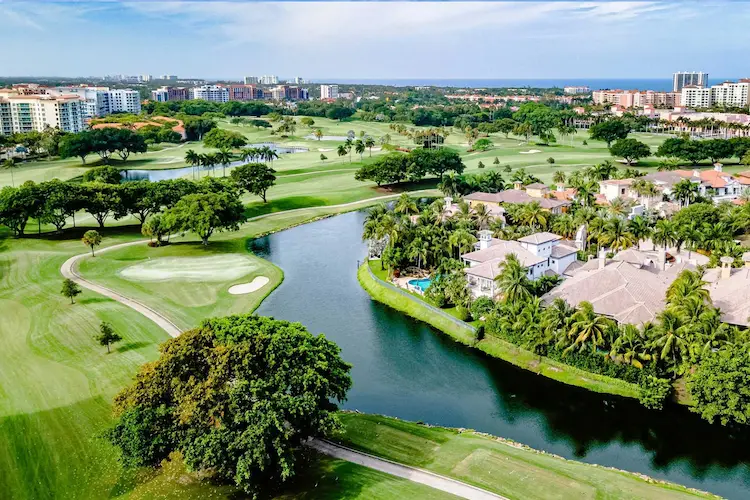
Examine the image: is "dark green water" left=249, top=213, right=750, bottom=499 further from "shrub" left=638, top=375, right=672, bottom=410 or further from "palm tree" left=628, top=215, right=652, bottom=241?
"palm tree" left=628, top=215, right=652, bottom=241

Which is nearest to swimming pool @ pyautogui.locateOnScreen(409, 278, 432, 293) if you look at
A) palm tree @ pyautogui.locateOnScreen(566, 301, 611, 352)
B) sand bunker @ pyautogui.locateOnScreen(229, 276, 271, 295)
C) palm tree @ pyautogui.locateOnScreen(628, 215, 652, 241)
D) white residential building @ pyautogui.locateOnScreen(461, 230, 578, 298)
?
white residential building @ pyautogui.locateOnScreen(461, 230, 578, 298)

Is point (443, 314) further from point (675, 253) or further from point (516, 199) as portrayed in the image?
point (516, 199)

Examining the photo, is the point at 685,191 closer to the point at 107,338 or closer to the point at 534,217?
the point at 534,217

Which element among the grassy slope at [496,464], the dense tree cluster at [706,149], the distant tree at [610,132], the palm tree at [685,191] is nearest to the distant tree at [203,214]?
the grassy slope at [496,464]

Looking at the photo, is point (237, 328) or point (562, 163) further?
point (562, 163)

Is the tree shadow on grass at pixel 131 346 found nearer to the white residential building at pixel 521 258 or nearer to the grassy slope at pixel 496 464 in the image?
the grassy slope at pixel 496 464

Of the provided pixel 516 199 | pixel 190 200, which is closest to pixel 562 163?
pixel 516 199
